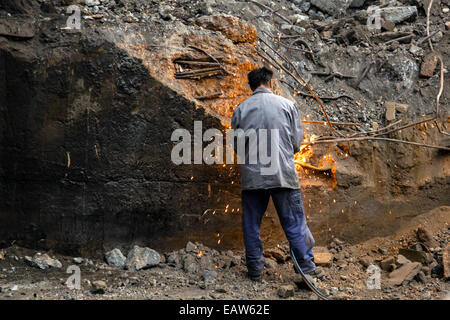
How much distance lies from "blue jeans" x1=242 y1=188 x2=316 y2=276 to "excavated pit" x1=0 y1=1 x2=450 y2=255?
2.19 feet

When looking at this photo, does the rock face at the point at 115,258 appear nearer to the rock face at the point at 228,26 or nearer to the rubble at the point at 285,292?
the rubble at the point at 285,292

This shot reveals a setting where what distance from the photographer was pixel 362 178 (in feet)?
17.7

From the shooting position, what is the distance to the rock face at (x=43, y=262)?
471cm

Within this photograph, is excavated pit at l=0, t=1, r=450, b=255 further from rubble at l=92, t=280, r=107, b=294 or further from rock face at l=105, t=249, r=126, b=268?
rubble at l=92, t=280, r=107, b=294

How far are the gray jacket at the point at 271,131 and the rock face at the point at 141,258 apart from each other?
1140 mm

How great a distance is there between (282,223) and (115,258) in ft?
5.47

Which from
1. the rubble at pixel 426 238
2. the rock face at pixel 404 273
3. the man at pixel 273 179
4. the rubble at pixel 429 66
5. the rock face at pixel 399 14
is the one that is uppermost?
the rock face at pixel 399 14

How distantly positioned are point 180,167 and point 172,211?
454 millimetres

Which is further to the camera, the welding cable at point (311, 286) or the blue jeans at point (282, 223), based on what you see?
the blue jeans at point (282, 223)

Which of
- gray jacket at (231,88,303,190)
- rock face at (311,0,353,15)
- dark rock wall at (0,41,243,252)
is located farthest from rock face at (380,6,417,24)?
dark rock wall at (0,41,243,252)

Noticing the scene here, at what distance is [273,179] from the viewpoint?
4.24 meters

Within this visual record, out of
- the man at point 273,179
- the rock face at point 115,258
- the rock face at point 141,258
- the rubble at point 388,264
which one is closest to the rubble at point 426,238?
the rubble at point 388,264

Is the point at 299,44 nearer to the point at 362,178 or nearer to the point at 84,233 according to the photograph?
the point at 362,178

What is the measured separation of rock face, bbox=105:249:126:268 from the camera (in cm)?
475
